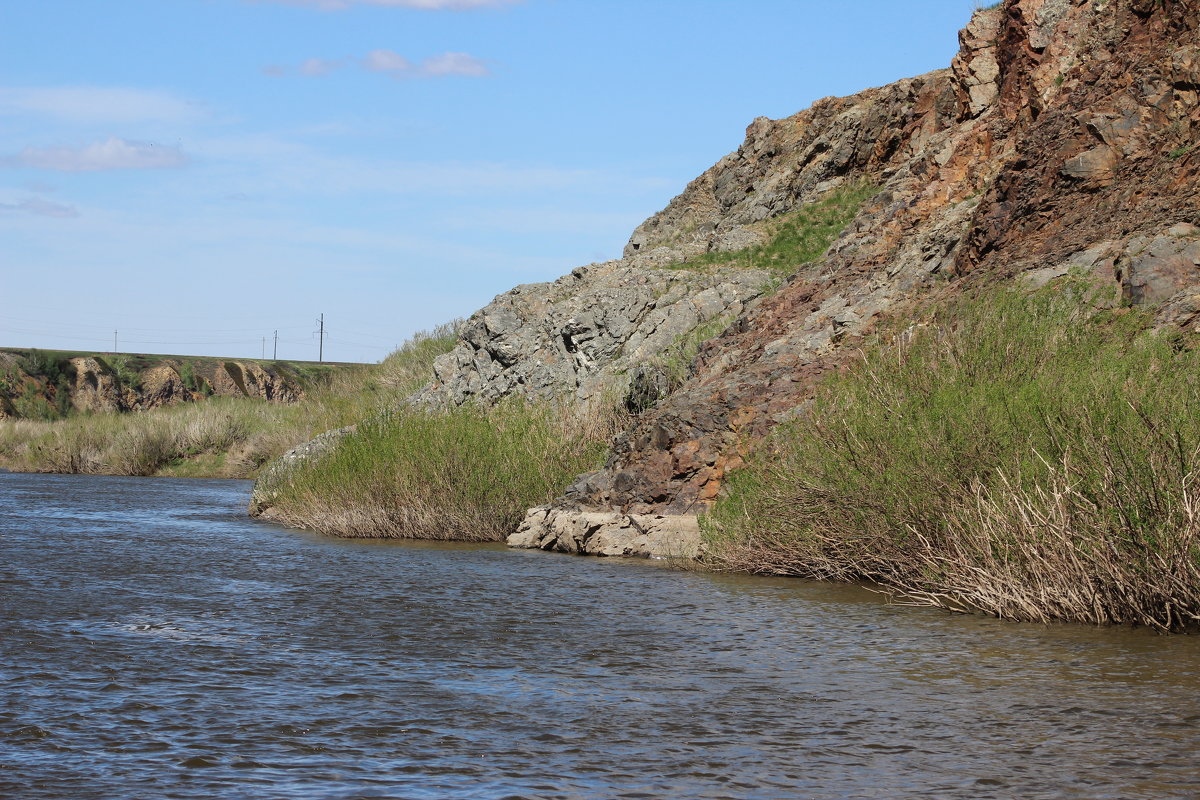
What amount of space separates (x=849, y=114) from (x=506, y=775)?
32.3 m

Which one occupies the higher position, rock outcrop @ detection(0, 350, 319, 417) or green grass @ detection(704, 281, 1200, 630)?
rock outcrop @ detection(0, 350, 319, 417)

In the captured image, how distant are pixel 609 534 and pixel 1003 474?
788 cm

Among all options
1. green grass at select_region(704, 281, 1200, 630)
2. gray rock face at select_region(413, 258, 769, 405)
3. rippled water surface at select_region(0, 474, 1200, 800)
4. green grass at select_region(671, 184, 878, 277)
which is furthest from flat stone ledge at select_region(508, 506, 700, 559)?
green grass at select_region(671, 184, 878, 277)

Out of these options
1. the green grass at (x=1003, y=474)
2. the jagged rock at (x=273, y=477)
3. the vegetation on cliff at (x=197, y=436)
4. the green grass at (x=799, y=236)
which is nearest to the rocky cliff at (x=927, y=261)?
the green grass at (x=799, y=236)

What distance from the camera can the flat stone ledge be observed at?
16.6m

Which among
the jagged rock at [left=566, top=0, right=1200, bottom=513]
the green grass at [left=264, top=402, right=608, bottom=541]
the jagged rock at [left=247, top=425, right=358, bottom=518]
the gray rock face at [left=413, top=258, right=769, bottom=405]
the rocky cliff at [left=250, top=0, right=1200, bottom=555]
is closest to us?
the jagged rock at [left=566, top=0, right=1200, bottom=513]

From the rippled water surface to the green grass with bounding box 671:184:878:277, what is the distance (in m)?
17.3

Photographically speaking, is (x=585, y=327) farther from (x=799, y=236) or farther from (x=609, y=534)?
(x=609, y=534)

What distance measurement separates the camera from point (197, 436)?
1913 inches

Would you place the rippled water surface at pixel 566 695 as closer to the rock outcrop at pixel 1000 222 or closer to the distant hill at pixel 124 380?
the rock outcrop at pixel 1000 222

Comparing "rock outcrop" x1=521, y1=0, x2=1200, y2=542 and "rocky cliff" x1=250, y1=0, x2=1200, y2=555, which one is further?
"rocky cliff" x1=250, y1=0, x2=1200, y2=555

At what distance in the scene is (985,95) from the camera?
2519 centimetres

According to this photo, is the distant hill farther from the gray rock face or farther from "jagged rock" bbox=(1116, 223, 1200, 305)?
"jagged rock" bbox=(1116, 223, 1200, 305)

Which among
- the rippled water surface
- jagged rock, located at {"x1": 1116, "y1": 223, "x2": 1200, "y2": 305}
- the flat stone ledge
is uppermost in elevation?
jagged rock, located at {"x1": 1116, "y1": 223, "x2": 1200, "y2": 305}
